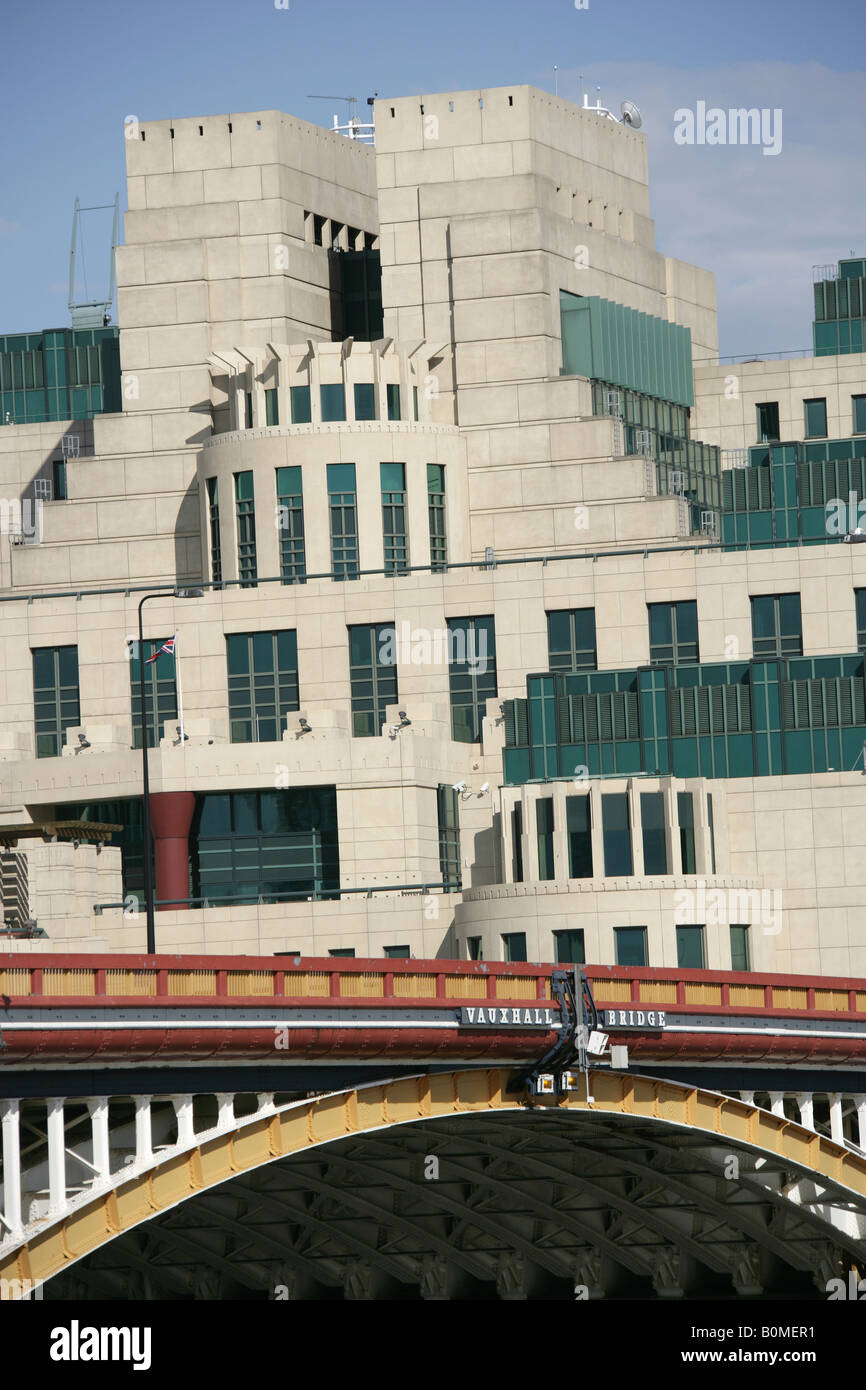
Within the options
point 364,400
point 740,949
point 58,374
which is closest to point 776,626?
point 740,949

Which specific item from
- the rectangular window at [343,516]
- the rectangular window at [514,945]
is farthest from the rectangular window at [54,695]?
the rectangular window at [514,945]

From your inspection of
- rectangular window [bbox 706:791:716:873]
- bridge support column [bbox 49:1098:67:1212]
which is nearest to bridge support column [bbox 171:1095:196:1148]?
bridge support column [bbox 49:1098:67:1212]

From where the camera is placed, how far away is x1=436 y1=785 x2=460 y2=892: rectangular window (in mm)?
113875

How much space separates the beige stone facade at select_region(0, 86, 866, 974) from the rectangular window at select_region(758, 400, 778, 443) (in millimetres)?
799

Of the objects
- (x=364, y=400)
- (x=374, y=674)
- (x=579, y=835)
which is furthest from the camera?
(x=364, y=400)

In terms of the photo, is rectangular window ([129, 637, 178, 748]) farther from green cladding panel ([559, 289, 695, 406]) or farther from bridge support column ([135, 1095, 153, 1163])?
bridge support column ([135, 1095, 153, 1163])

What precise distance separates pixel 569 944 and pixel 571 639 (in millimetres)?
18963

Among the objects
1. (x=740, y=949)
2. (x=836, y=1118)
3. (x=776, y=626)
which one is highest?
(x=776, y=626)

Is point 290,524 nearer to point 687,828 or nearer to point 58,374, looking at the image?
point 687,828

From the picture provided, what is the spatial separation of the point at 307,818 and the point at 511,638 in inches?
505

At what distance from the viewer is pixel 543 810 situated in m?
108

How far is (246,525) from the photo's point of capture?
123688mm
